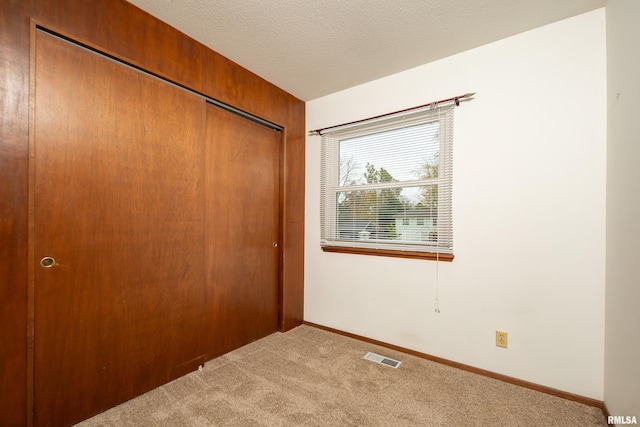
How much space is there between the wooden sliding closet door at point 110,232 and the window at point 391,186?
133 centimetres

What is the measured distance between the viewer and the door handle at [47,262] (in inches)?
56.2

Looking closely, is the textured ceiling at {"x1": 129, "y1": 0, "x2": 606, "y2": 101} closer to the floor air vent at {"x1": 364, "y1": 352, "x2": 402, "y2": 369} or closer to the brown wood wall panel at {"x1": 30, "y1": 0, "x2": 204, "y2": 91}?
the brown wood wall panel at {"x1": 30, "y1": 0, "x2": 204, "y2": 91}

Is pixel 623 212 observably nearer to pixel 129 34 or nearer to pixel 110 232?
pixel 110 232

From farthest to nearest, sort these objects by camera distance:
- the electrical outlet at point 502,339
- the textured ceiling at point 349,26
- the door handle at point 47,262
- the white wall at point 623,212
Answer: the electrical outlet at point 502,339 → the textured ceiling at point 349,26 → the door handle at point 47,262 → the white wall at point 623,212

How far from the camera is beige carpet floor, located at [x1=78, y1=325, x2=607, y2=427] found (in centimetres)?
159

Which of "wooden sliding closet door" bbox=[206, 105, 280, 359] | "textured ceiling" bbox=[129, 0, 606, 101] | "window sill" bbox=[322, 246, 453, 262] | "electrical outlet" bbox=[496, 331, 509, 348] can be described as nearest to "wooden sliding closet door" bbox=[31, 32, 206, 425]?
"wooden sliding closet door" bbox=[206, 105, 280, 359]

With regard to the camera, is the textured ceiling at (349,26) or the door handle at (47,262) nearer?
the door handle at (47,262)

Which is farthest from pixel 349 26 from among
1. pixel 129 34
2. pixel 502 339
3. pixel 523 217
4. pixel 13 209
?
pixel 502 339

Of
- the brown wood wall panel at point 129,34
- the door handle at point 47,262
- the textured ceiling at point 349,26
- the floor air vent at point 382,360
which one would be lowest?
the floor air vent at point 382,360

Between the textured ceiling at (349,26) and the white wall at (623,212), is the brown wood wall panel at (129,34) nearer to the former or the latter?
the textured ceiling at (349,26)

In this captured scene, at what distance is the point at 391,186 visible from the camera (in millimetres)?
2537

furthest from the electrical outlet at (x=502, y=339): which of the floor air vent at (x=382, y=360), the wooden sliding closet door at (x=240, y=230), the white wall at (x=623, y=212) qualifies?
the wooden sliding closet door at (x=240, y=230)

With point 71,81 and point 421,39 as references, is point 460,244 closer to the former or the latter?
point 421,39

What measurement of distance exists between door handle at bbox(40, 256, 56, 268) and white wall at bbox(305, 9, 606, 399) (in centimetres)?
231
